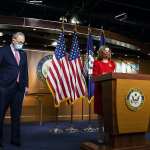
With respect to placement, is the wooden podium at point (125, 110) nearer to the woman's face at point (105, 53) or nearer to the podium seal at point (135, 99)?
the podium seal at point (135, 99)

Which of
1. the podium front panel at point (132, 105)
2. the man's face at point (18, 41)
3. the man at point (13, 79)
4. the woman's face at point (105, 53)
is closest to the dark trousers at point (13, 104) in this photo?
the man at point (13, 79)

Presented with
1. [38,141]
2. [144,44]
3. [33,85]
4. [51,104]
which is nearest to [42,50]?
[33,85]

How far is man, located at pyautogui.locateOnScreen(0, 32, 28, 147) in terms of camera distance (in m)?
3.79

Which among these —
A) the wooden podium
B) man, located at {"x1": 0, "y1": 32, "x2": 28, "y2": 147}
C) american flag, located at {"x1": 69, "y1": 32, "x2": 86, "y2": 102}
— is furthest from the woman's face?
american flag, located at {"x1": 69, "y1": 32, "x2": 86, "y2": 102}

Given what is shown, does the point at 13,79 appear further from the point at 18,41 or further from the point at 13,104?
the point at 18,41

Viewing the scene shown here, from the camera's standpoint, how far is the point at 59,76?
20.1 feet

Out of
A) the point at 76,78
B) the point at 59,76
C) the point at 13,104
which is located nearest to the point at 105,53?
the point at 13,104

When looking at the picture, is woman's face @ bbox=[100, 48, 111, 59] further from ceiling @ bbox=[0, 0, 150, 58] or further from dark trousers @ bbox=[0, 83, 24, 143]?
ceiling @ bbox=[0, 0, 150, 58]

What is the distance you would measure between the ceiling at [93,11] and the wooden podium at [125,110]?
16.9ft

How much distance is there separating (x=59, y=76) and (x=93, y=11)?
11.2 ft

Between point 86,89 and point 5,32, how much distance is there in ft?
10.2

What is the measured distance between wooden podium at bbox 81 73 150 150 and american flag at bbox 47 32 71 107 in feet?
9.12

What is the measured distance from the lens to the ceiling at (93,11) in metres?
8.23

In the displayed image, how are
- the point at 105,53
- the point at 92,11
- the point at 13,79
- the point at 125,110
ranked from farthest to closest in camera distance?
the point at 92,11 → the point at 105,53 → the point at 13,79 → the point at 125,110
